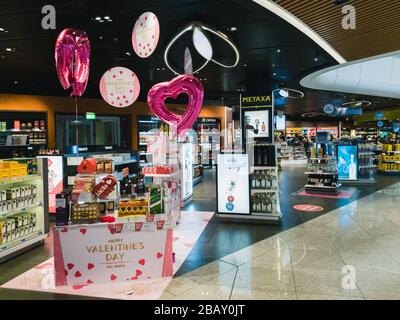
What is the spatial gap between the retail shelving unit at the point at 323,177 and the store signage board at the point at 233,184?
3.79 meters

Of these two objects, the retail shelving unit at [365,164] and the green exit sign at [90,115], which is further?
the green exit sign at [90,115]

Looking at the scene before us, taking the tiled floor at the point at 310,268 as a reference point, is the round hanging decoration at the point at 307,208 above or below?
above

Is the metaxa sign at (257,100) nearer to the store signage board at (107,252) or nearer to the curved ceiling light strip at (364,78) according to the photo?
the store signage board at (107,252)

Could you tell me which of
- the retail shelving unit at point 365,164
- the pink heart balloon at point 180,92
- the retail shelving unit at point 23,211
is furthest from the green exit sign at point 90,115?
the retail shelving unit at point 365,164

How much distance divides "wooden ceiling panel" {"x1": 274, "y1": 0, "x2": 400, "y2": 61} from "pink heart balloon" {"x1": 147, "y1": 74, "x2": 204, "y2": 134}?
5.30ft

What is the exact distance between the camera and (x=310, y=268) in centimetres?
364

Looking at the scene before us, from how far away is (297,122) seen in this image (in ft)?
91.0

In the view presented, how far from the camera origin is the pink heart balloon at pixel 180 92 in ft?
12.8

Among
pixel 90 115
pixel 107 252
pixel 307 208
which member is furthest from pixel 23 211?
pixel 90 115

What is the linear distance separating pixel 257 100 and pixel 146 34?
377 cm

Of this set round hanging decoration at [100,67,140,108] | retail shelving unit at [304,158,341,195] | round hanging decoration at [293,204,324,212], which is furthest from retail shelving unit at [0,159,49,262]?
retail shelving unit at [304,158,341,195]

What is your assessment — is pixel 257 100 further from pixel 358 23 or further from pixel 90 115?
pixel 90 115

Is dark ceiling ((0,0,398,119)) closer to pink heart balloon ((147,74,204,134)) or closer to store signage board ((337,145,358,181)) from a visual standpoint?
pink heart balloon ((147,74,204,134))
